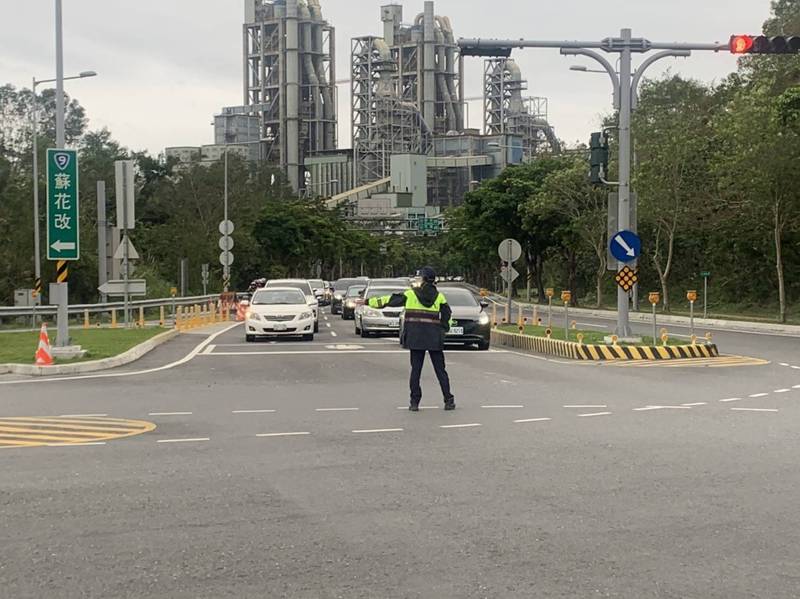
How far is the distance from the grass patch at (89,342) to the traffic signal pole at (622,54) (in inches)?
374

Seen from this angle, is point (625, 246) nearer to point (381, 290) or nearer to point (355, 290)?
point (381, 290)

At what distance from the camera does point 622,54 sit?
23844 millimetres

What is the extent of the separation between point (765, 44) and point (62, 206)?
1393cm

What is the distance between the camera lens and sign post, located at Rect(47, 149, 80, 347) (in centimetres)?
2209

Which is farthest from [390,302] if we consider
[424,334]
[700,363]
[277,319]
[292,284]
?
[292,284]

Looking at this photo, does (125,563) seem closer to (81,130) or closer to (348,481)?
(348,481)

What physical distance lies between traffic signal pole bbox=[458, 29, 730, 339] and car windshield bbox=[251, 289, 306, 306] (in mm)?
9164

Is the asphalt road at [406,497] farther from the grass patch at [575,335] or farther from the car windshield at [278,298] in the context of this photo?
the car windshield at [278,298]

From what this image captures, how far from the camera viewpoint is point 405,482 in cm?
859

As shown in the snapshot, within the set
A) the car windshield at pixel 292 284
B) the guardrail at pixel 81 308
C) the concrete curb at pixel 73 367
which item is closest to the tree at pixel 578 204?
the car windshield at pixel 292 284

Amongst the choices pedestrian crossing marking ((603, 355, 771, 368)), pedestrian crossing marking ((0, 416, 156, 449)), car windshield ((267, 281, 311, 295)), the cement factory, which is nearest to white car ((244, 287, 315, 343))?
car windshield ((267, 281, 311, 295))

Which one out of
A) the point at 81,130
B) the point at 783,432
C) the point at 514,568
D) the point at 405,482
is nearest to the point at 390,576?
the point at 514,568

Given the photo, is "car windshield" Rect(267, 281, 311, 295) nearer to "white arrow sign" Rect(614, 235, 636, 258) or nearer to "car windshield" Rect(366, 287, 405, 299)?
"car windshield" Rect(366, 287, 405, 299)

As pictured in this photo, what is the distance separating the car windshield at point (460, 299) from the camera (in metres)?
26.4
